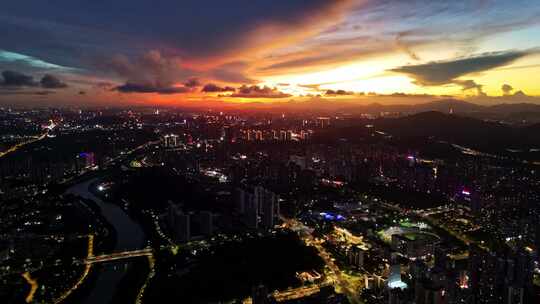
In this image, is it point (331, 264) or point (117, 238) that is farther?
point (117, 238)

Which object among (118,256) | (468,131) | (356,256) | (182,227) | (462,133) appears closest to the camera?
(356,256)

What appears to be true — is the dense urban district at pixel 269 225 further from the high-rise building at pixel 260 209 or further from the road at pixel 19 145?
the road at pixel 19 145

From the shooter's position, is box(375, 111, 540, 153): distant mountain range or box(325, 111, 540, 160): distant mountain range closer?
box(325, 111, 540, 160): distant mountain range

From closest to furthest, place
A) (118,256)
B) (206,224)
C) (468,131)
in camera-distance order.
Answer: (118,256)
(206,224)
(468,131)

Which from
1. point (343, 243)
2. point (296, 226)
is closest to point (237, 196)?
point (296, 226)

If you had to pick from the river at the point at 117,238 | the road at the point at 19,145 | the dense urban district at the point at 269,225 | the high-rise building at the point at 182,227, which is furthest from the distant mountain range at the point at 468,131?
the road at the point at 19,145

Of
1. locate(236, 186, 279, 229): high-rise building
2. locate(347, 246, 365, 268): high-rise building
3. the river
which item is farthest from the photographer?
locate(236, 186, 279, 229): high-rise building

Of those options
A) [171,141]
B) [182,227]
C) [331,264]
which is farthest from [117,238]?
[171,141]

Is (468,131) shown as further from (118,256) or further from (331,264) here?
(118,256)

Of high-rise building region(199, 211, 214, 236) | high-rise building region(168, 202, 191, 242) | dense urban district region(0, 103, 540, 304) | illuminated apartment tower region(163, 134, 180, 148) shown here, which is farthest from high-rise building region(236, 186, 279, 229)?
illuminated apartment tower region(163, 134, 180, 148)

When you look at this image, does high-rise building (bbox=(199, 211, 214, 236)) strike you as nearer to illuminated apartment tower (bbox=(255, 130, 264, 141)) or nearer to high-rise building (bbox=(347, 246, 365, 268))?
high-rise building (bbox=(347, 246, 365, 268))
